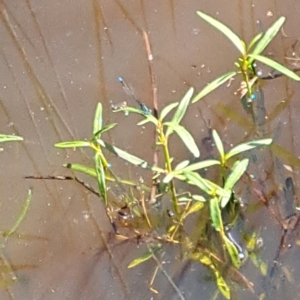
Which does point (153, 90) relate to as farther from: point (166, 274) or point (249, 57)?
point (166, 274)

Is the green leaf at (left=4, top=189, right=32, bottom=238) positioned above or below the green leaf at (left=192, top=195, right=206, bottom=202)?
below

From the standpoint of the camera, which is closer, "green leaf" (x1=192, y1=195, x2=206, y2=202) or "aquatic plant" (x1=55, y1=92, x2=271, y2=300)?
"aquatic plant" (x1=55, y1=92, x2=271, y2=300)

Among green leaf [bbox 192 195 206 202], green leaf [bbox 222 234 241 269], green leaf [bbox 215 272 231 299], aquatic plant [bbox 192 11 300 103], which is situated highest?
aquatic plant [bbox 192 11 300 103]

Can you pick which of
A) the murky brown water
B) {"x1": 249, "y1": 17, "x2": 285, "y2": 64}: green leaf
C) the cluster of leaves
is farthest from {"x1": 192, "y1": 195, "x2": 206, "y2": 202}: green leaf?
{"x1": 249, "y1": 17, "x2": 285, "y2": 64}: green leaf

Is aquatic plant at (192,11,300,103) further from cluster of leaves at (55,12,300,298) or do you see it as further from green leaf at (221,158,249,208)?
green leaf at (221,158,249,208)

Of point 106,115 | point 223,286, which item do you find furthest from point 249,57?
point 223,286

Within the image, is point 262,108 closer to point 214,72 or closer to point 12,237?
point 214,72
